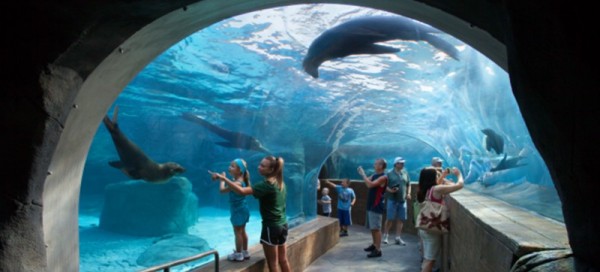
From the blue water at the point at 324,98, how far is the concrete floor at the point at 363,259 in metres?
2.41

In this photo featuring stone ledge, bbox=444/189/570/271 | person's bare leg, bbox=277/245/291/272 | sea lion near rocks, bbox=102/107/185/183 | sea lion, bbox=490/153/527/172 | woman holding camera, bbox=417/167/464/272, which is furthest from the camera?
sea lion near rocks, bbox=102/107/185/183

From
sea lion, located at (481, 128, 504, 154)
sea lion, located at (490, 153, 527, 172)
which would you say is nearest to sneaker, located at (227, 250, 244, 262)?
sea lion, located at (490, 153, 527, 172)

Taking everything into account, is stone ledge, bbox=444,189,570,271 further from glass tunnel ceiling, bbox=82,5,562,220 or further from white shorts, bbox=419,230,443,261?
glass tunnel ceiling, bbox=82,5,562,220

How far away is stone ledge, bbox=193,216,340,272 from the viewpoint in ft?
17.2

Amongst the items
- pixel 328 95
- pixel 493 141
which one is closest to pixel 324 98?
pixel 328 95

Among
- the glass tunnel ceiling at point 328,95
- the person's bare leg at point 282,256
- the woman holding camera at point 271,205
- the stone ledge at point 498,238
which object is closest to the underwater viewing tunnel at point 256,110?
the glass tunnel ceiling at point 328,95

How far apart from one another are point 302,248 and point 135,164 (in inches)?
323

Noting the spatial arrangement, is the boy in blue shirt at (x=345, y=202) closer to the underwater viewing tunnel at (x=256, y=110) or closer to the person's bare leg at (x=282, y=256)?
the underwater viewing tunnel at (x=256, y=110)

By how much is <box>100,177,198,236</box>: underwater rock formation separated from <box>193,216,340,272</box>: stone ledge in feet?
60.4

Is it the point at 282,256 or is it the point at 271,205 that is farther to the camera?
the point at 282,256

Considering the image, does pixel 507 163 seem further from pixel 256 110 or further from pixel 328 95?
pixel 256 110

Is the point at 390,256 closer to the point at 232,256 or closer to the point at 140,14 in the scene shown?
the point at 232,256

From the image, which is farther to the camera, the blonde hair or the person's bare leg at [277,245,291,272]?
the person's bare leg at [277,245,291,272]

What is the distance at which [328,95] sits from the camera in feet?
56.4
